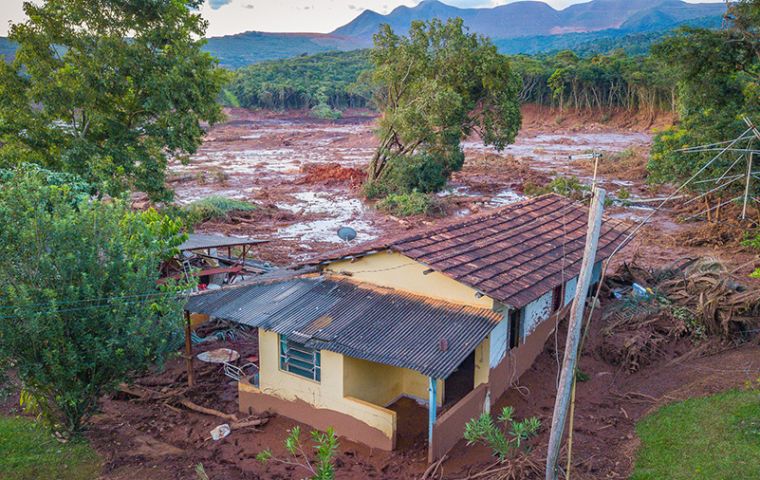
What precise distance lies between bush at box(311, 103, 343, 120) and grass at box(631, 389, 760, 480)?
81.7m

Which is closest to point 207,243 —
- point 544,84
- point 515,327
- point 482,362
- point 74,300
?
point 74,300

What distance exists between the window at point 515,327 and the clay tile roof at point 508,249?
2.97 feet

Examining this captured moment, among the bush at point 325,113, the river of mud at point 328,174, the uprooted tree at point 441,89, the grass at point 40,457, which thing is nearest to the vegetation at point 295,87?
the bush at point 325,113

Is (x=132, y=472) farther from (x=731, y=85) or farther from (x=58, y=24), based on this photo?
(x=731, y=85)

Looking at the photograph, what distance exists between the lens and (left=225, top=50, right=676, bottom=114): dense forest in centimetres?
6234

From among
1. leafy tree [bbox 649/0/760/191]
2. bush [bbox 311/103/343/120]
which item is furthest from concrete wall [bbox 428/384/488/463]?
bush [bbox 311/103/343/120]

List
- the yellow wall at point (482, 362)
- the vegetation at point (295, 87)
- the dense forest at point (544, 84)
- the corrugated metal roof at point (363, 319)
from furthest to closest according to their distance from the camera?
1. the vegetation at point (295, 87)
2. the dense forest at point (544, 84)
3. the yellow wall at point (482, 362)
4. the corrugated metal roof at point (363, 319)

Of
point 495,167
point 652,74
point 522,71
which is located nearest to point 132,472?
point 495,167

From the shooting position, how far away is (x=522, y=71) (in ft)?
234

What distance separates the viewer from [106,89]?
1817cm

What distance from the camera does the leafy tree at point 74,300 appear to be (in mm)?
9656

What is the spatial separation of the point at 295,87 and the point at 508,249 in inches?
3403

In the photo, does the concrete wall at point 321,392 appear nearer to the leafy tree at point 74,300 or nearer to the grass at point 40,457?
the leafy tree at point 74,300

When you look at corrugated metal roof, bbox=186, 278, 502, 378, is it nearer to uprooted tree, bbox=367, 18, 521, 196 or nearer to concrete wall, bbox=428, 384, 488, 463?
concrete wall, bbox=428, 384, 488, 463
